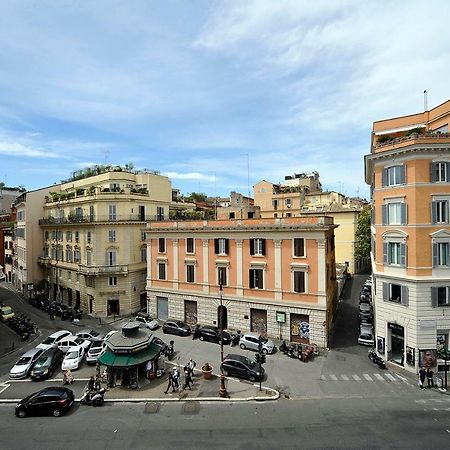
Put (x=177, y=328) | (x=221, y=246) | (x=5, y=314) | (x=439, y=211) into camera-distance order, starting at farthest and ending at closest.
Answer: (x=5, y=314) < (x=221, y=246) < (x=177, y=328) < (x=439, y=211)

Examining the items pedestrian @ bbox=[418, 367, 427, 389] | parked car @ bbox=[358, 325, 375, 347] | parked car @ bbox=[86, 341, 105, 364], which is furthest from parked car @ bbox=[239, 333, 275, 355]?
parked car @ bbox=[86, 341, 105, 364]

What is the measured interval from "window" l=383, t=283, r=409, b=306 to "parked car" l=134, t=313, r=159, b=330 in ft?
78.9

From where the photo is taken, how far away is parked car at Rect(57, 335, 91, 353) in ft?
102

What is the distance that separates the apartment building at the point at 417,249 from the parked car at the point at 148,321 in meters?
23.5

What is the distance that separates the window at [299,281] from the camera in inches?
1309

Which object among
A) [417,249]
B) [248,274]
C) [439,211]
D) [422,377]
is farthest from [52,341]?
[439,211]

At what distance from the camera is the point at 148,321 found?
40188 mm

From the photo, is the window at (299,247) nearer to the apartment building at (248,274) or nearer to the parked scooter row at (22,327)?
the apartment building at (248,274)

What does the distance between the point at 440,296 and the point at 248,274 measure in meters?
17.1

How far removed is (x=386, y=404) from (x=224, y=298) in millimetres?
19096

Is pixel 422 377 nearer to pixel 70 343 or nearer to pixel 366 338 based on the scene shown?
pixel 366 338

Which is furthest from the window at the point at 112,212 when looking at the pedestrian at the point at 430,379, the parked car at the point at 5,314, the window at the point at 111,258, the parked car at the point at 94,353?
the pedestrian at the point at 430,379

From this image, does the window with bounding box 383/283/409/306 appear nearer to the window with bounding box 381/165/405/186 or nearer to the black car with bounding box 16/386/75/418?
the window with bounding box 381/165/405/186

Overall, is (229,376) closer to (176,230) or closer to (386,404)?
(386,404)
